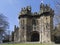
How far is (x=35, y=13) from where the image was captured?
76375 millimetres

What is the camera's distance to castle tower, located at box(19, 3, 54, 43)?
230 feet

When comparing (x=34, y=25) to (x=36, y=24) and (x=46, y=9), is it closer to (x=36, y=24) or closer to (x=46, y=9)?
(x=36, y=24)

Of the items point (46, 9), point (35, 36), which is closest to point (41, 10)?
point (46, 9)

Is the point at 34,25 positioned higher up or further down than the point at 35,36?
higher up

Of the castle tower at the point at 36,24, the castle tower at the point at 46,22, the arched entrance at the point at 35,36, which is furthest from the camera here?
the arched entrance at the point at 35,36

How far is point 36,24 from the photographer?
7506cm

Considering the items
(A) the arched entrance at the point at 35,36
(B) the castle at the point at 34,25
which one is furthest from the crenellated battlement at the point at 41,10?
(A) the arched entrance at the point at 35,36

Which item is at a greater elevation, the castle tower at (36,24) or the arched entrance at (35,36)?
the castle tower at (36,24)

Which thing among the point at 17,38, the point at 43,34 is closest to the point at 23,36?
the point at 17,38

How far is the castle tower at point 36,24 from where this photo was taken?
230ft

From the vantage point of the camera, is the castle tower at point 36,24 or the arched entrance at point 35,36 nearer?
the castle tower at point 36,24

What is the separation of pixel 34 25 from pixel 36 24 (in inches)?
32.0

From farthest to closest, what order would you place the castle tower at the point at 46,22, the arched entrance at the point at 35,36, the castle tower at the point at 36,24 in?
the arched entrance at the point at 35,36 → the castle tower at the point at 36,24 → the castle tower at the point at 46,22

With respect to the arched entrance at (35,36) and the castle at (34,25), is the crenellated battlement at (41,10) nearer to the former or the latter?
the castle at (34,25)
